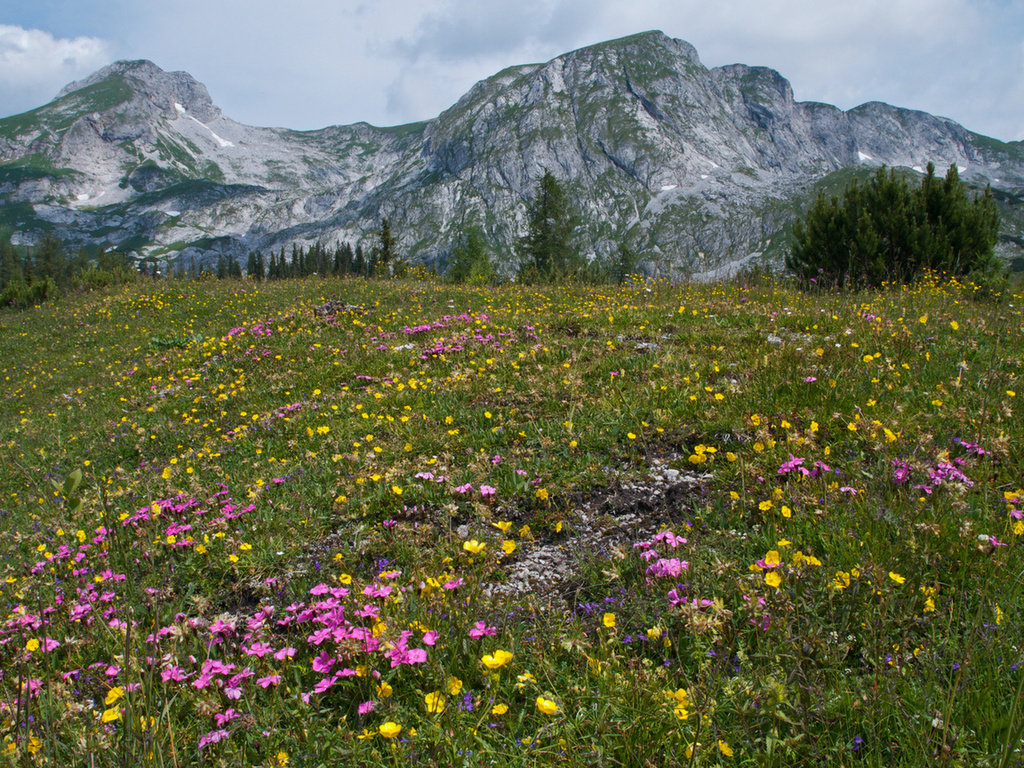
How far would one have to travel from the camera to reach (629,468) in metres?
5.16

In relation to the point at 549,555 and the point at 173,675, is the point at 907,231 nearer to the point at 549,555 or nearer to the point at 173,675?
the point at 549,555

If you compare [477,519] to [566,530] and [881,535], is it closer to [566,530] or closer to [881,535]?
[566,530]

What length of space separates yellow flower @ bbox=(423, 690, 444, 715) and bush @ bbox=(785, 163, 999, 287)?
56.9 ft

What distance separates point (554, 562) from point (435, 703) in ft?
5.74

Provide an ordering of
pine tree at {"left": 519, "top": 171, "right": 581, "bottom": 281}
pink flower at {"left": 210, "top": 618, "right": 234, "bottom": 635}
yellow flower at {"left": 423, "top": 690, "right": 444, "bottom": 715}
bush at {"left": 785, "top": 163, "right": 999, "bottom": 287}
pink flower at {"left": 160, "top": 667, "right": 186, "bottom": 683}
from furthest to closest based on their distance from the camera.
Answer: pine tree at {"left": 519, "top": 171, "right": 581, "bottom": 281} < bush at {"left": 785, "top": 163, "right": 999, "bottom": 287} < pink flower at {"left": 210, "top": 618, "right": 234, "bottom": 635} < pink flower at {"left": 160, "top": 667, "right": 186, "bottom": 683} < yellow flower at {"left": 423, "top": 690, "right": 444, "bottom": 715}

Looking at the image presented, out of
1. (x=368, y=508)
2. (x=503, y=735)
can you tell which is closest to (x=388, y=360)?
(x=368, y=508)

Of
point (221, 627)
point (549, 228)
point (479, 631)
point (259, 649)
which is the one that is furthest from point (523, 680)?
point (549, 228)

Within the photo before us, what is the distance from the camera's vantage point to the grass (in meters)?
2.38

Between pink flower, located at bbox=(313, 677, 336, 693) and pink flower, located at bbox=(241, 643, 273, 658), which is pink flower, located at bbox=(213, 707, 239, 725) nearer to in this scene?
pink flower, located at bbox=(241, 643, 273, 658)

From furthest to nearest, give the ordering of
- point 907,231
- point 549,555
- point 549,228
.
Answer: point 549,228
point 907,231
point 549,555

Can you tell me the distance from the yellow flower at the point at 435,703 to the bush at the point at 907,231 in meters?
17.4

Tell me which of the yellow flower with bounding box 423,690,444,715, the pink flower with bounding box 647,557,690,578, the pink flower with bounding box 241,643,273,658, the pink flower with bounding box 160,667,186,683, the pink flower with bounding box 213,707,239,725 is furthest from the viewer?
the pink flower with bounding box 647,557,690,578

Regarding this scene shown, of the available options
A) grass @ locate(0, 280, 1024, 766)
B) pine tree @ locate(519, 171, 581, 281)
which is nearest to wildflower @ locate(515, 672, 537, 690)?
grass @ locate(0, 280, 1024, 766)

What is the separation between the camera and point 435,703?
245 centimetres
